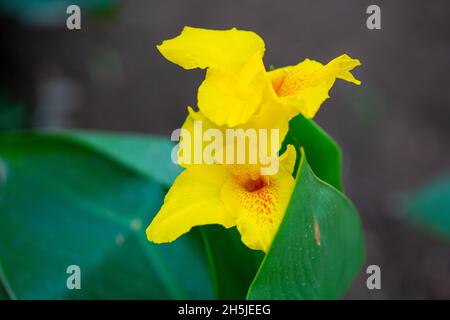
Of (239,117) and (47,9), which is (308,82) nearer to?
(239,117)

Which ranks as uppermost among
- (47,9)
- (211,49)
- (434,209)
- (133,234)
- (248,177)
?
(47,9)

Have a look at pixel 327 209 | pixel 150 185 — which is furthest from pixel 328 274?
pixel 150 185

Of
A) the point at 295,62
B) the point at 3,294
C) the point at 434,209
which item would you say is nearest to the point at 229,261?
the point at 3,294

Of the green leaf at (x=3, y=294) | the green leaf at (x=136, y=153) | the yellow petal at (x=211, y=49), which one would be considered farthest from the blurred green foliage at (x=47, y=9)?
the yellow petal at (x=211, y=49)

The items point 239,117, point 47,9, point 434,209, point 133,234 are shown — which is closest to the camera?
point 239,117

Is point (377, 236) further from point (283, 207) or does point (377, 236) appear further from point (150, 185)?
point (283, 207)

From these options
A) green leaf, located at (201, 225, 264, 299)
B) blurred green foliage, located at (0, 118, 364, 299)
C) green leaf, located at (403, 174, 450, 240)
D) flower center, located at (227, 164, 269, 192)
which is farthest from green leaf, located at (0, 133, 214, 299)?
green leaf, located at (403, 174, 450, 240)

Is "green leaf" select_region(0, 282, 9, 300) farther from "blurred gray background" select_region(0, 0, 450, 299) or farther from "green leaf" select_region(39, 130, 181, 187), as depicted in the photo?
"blurred gray background" select_region(0, 0, 450, 299)
